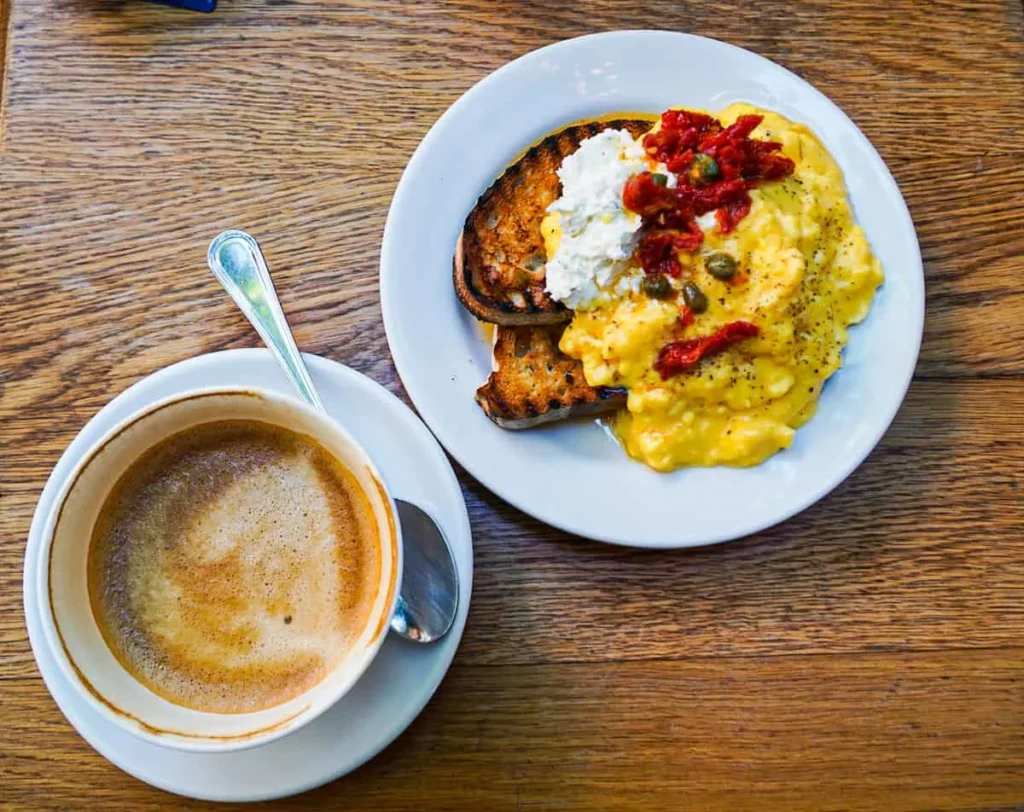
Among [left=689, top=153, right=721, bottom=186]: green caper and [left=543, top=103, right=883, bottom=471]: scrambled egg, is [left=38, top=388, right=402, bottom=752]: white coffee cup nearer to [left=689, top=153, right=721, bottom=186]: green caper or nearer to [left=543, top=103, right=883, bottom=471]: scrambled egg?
[left=543, top=103, right=883, bottom=471]: scrambled egg

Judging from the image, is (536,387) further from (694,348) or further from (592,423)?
(694,348)

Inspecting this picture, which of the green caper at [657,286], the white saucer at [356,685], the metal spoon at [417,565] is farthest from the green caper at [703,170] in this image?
the metal spoon at [417,565]

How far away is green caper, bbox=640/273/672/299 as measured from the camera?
1700mm

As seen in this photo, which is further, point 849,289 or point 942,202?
point 942,202

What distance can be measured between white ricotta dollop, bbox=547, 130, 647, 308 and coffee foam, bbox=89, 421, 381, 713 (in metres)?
0.59

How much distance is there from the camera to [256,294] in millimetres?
1774

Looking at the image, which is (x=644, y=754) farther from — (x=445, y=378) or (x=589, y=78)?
(x=589, y=78)

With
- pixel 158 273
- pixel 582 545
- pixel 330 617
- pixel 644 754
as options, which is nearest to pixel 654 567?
pixel 582 545

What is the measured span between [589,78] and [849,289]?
2.26 feet

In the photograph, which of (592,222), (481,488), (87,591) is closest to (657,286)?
(592,222)

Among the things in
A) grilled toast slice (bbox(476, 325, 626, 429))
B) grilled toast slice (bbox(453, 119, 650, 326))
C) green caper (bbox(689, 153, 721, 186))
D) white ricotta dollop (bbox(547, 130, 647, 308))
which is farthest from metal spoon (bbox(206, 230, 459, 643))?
green caper (bbox(689, 153, 721, 186))

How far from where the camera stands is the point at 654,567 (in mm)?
1869

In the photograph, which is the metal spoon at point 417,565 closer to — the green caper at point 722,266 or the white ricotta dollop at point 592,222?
the white ricotta dollop at point 592,222

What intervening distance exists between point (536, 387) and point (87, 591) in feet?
2.89
